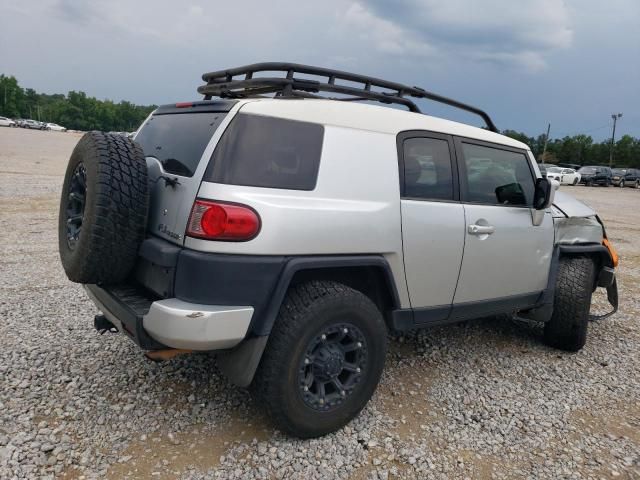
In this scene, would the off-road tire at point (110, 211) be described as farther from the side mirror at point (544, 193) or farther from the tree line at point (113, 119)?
the tree line at point (113, 119)

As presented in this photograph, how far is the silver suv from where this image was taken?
2383mm

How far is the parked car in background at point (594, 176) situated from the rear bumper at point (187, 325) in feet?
128

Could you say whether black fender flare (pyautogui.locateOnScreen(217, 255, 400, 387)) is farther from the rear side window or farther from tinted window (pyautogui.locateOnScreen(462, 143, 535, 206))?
tinted window (pyautogui.locateOnScreen(462, 143, 535, 206))

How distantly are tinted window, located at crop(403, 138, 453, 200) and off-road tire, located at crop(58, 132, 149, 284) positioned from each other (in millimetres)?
1551

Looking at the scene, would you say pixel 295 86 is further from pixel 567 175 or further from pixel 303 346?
pixel 567 175

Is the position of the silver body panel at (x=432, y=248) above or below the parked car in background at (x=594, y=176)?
below

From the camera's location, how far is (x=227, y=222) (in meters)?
2.34

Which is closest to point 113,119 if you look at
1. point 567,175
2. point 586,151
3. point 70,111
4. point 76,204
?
point 70,111

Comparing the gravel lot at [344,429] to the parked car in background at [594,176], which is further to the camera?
the parked car in background at [594,176]

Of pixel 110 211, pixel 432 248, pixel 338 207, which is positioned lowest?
pixel 432 248

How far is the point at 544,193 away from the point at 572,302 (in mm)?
1071

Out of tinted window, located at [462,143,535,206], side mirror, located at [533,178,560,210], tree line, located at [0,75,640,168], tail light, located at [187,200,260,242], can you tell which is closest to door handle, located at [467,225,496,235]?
tinted window, located at [462,143,535,206]

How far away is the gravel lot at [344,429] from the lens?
2.57 m

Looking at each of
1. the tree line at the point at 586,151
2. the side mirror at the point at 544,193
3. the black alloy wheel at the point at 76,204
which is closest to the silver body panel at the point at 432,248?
the side mirror at the point at 544,193
